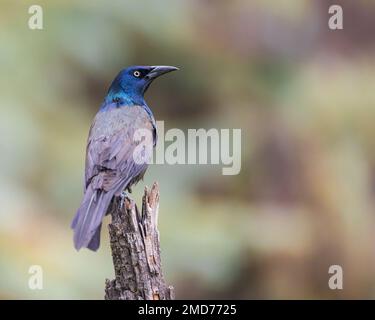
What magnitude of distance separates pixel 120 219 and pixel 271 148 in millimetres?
6244

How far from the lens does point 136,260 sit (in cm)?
559

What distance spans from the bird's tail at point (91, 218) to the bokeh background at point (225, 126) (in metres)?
3.30

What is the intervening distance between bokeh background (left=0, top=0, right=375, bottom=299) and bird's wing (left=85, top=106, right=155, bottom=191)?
281cm

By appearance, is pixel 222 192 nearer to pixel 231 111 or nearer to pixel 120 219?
pixel 231 111

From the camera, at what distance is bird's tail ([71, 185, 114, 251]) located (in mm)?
5816

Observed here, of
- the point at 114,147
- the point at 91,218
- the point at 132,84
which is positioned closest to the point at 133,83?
the point at 132,84

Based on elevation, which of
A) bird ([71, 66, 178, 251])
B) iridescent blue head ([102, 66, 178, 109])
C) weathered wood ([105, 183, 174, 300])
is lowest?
weathered wood ([105, 183, 174, 300])

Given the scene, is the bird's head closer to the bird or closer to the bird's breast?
the bird

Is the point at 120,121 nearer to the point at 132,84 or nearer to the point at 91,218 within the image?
the point at 132,84

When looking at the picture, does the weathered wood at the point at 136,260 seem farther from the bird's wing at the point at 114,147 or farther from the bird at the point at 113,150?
the bird's wing at the point at 114,147

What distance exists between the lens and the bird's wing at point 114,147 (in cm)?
648

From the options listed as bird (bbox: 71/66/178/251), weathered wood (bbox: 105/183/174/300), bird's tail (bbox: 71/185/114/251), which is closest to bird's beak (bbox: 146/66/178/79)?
bird (bbox: 71/66/178/251)

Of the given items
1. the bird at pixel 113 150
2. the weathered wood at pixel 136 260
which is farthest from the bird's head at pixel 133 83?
the weathered wood at pixel 136 260

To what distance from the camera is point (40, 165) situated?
1073 cm
